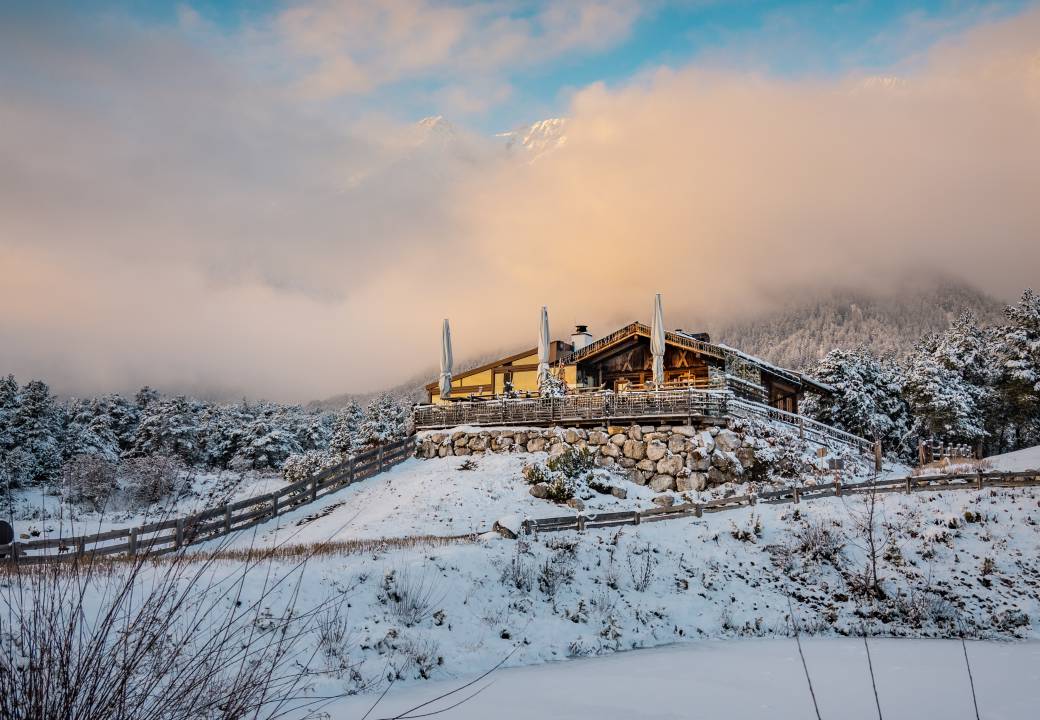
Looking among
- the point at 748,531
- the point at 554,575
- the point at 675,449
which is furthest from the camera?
the point at 675,449

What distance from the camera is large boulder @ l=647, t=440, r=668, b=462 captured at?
28438 millimetres

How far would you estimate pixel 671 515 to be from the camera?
75.0 ft

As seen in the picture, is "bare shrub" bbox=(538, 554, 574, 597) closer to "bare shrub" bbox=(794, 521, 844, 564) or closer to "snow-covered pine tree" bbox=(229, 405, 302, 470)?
"bare shrub" bbox=(794, 521, 844, 564)

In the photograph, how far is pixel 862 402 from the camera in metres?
50.0

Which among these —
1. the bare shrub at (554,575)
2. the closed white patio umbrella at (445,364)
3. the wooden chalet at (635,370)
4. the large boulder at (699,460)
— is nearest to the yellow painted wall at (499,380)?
the wooden chalet at (635,370)

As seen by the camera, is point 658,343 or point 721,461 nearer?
point 721,461

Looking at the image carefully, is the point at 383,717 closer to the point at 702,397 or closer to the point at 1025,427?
the point at 702,397

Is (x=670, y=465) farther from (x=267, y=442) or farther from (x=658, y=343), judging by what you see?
(x=267, y=442)

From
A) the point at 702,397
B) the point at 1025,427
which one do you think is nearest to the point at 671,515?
the point at 702,397

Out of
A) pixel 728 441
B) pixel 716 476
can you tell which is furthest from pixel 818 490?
pixel 728 441

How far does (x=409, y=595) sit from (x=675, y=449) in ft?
56.5

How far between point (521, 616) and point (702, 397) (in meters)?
17.4

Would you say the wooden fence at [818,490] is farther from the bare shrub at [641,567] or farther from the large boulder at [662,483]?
the large boulder at [662,483]

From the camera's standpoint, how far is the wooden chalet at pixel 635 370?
35156 mm
